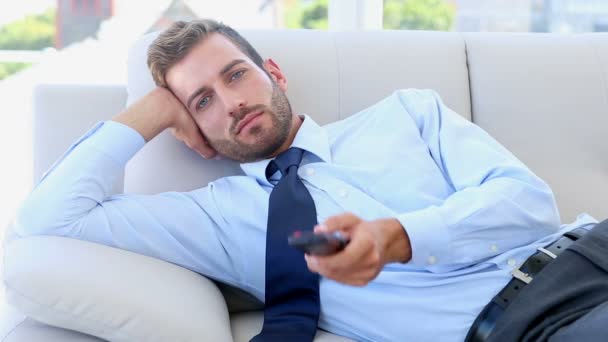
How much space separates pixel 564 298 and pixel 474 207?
22cm

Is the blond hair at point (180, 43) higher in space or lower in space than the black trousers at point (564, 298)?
higher

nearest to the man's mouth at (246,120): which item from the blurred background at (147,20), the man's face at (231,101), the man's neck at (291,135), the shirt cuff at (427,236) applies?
the man's face at (231,101)


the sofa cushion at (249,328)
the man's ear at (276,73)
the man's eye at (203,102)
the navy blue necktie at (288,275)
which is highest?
the man's ear at (276,73)

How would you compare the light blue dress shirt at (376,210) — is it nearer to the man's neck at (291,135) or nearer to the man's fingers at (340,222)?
the man's neck at (291,135)

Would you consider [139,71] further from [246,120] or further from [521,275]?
[521,275]

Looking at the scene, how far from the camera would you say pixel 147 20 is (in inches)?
120

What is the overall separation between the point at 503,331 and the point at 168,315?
58cm

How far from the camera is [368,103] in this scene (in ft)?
6.25

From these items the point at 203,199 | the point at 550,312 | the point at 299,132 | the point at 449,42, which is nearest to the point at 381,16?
the point at 449,42

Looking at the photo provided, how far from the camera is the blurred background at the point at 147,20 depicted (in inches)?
119

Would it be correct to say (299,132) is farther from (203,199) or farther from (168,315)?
(168,315)

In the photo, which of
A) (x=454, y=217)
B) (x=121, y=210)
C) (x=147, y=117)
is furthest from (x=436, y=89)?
(x=121, y=210)

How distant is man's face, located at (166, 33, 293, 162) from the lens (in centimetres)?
166

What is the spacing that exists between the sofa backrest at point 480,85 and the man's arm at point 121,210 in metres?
0.20
